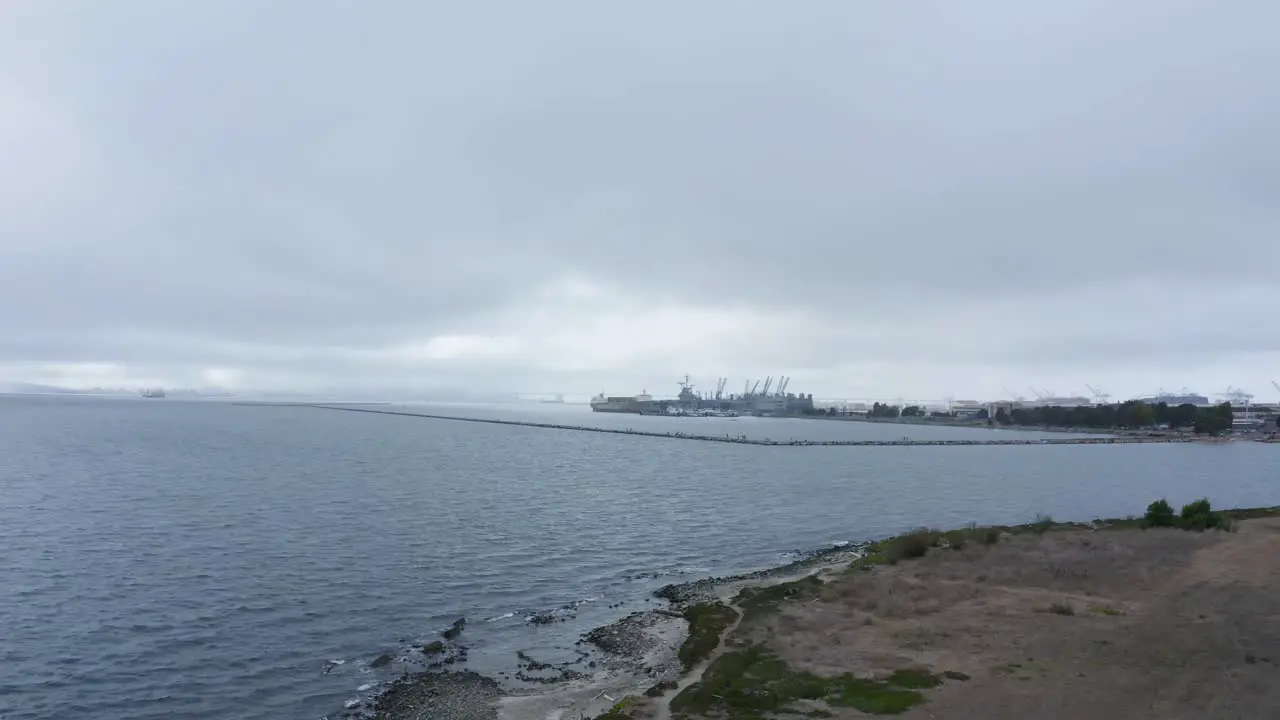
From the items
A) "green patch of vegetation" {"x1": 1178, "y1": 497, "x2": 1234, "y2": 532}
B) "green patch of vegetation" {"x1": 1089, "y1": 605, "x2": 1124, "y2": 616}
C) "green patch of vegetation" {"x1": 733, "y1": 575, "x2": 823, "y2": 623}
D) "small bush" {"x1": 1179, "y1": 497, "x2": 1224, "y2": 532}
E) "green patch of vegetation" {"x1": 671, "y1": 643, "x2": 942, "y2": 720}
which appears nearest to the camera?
"green patch of vegetation" {"x1": 671, "y1": 643, "x2": 942, "y2": 720}

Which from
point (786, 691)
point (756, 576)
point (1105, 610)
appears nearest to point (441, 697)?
point (786, 691)

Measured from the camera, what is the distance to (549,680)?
1939 cm

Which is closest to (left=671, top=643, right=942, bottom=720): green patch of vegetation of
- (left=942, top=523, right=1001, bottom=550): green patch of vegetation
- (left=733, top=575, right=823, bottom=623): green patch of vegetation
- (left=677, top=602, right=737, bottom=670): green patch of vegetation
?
(left=677, top=602, right=737, bottom=670): green patch of vegetation

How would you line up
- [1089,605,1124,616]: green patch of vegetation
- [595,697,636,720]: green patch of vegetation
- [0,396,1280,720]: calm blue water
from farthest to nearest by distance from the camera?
[1089,605,1124,616]: green patch of vegetation < [0,396,1280,720]: calm blue water < [595,697,636,720]: green patch of vegetation

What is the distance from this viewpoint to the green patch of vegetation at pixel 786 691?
15289mm

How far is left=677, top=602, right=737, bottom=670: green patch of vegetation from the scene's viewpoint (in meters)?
20.1

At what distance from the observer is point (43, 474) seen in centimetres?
6244

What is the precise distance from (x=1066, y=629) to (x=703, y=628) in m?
9.84

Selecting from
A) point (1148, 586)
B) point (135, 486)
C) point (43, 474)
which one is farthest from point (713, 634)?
point (43, 474)

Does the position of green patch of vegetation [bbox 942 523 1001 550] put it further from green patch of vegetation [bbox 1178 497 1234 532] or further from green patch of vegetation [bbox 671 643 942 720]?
green patch of vegetation [bbox 671 643 942 720]

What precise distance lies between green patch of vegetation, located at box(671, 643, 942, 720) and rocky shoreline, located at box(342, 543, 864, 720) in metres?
1.57

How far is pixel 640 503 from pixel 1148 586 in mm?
33768

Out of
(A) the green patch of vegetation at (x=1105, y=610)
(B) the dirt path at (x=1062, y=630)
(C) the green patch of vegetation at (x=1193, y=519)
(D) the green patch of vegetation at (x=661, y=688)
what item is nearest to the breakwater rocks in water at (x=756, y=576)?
(B) the dirt path at (x=1062, y=630)

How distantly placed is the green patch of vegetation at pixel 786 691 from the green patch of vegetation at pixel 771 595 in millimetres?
5623
